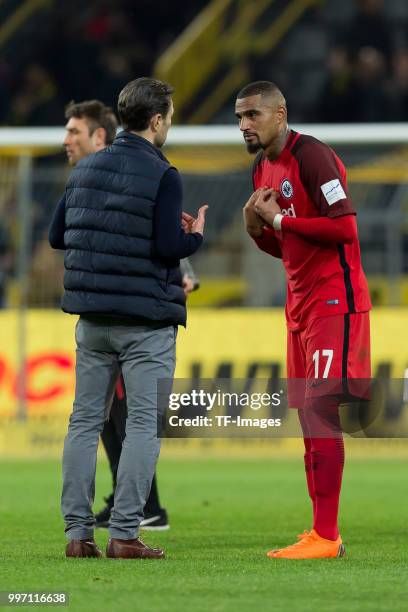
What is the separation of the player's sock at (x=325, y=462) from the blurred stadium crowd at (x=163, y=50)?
1298 centimetres

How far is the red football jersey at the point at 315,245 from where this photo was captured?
5.84m

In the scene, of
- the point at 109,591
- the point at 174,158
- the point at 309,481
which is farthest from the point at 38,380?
the point at 109,591

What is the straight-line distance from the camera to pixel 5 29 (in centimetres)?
2152

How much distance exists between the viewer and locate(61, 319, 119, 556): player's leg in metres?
5.70

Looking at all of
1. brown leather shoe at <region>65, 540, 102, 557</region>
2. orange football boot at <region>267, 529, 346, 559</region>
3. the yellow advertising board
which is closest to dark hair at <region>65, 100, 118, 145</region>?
brown leather shoe at <region>65, 540, 102, 557</region>

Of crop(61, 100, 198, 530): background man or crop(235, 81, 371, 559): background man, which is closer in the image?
crop(235, 81, 371, 559): background man

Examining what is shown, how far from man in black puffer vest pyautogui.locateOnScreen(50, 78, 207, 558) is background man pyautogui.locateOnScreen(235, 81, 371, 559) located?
421 mm

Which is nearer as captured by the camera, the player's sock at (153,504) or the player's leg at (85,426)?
the player's leg at (85,426)

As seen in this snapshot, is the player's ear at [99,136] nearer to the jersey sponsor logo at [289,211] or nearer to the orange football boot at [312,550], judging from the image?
the jersey sponsor logo at [289,211]

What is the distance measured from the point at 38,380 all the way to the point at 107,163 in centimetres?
665

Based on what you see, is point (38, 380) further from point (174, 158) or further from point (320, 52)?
point (320, 52)

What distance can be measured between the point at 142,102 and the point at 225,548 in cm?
199

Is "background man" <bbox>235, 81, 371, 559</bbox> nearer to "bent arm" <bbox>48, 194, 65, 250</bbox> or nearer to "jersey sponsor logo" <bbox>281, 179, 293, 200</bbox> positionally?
"jersey sponsor logo" <bbox>281, 179, 293, 200</bbox>

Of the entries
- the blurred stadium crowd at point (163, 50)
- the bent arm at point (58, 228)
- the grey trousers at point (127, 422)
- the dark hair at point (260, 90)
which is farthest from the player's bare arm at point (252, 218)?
the blurred stadium crowd at point (163, 50)
